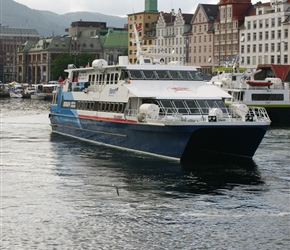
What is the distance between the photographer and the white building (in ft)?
384

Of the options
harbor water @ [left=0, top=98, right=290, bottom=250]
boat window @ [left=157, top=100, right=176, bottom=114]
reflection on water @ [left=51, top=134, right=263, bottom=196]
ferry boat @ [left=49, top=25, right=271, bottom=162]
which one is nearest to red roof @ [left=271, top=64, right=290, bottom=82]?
ferry boat @ [left=49, top=25, right=271, bottom=162]

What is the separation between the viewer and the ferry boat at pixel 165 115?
38.2 metres

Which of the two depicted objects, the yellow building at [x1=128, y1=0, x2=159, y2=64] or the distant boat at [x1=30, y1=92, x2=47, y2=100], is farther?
the yellow building at [x1=128, y1=0, x2=159, y2=64]

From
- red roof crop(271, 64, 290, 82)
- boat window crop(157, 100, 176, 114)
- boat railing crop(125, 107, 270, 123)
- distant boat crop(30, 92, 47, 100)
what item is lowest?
distant boat crop(30, 92, 47, 100)

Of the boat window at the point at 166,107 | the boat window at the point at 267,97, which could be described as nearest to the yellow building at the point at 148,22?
the boat window at the point at 267,97

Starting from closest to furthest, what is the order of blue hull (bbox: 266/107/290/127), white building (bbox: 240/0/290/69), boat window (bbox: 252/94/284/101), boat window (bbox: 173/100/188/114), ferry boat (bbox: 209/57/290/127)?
boat window (bbox: 173/100/188/114) < blue hull (bbox: 266/107/290/127) < ferry boat (bbox: 209/57/290/127) < boat window (bbox: 252/94/284/101) < white building (bbox: 240/0/290/69)

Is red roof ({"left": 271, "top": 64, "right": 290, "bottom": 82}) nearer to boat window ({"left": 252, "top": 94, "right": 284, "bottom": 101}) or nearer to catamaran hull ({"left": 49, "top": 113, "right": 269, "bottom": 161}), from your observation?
boat window ({"left": 252, "top": 94, "right": 284, "bottom": 101})

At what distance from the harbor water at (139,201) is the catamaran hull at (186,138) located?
76 cm

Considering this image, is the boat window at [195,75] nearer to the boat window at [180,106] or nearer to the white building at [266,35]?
the boat window at [180,106]

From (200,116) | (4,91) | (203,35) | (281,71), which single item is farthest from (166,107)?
(4,91)

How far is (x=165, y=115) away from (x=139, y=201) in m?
10.4

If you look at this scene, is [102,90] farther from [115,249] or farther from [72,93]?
[115,249]

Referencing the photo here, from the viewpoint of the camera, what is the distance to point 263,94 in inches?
2938

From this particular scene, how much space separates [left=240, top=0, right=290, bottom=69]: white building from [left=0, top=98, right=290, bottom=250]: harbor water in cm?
7569
